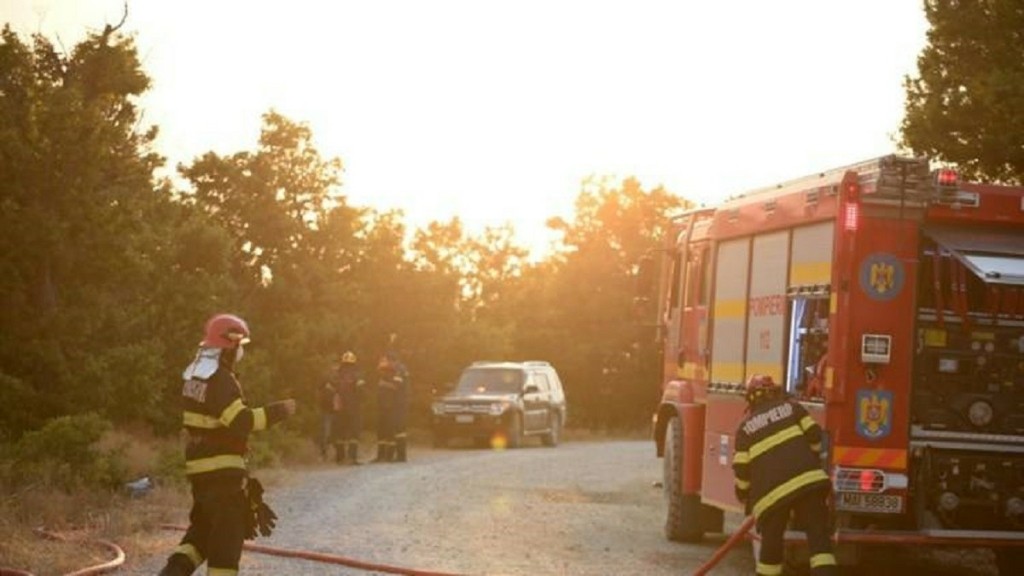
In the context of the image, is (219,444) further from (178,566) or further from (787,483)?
(787,483)

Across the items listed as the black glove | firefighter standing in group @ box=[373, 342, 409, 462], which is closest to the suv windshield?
firefighter standing in group @ box=[373, 342, 409, 462]

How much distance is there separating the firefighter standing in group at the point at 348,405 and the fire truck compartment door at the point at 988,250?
15.5 m

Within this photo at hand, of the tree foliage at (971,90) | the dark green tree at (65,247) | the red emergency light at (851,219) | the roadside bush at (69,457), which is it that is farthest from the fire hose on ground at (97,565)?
the tree foliage at (971,90)

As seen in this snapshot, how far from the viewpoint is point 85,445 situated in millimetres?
18812

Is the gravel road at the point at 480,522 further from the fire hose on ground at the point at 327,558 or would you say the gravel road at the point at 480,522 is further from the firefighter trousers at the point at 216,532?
the firefighter trousers at the point at 216,532

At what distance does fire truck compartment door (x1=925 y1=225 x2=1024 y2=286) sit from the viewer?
36.4 ft

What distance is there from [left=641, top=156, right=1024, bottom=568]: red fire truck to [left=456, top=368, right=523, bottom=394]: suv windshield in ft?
69.5

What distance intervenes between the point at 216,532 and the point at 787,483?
3.64m

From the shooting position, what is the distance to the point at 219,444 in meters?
9.66

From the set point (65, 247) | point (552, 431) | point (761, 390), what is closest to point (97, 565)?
point (761, 390)

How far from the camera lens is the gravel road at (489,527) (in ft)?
44.4

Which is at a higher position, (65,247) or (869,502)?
(65,247)

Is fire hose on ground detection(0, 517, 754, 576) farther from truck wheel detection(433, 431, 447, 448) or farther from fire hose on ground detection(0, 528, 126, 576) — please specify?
truck wheel detection(433, 431, 447, 448)

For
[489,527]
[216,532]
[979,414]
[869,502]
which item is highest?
[979,414]
